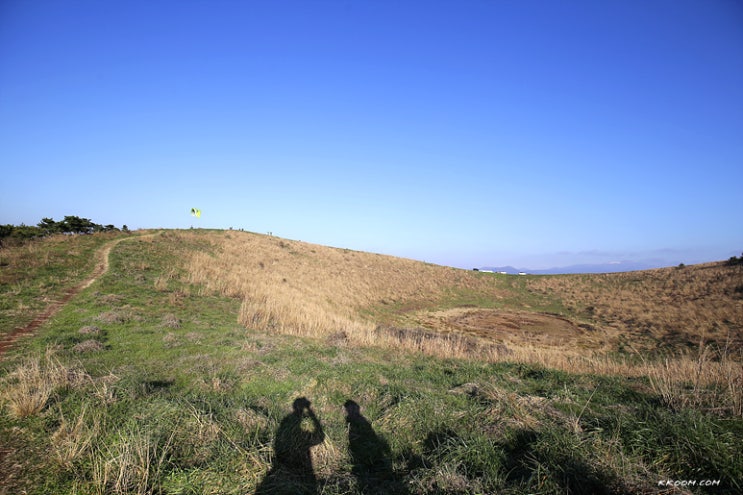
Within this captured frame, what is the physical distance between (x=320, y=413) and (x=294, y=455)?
144 cm

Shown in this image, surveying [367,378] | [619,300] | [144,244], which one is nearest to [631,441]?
[367,378]

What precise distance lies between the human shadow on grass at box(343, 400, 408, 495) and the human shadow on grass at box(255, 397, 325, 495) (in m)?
0.61

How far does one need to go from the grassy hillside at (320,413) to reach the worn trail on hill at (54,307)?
1.19ft

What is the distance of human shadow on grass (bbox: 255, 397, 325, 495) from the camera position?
428 centimetres

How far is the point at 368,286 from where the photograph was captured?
34.9 m

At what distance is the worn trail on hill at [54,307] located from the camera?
9309 millimetres

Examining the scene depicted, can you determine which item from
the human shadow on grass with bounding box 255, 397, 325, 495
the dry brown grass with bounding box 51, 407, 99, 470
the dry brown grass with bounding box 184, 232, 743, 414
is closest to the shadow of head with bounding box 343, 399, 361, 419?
the human shadow on grass with bounding box 255, 397, 325, 495

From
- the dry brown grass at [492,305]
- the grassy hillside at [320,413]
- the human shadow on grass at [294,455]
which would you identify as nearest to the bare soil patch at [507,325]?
the dry brown grass at [492,305]

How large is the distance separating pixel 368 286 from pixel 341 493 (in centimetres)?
3067

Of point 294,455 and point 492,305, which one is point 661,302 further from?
point 294,455

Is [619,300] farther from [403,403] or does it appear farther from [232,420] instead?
[232,420]

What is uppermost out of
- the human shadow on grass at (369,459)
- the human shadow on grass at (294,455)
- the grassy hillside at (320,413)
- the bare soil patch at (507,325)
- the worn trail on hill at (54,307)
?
the worn trail on hill at (54,307)

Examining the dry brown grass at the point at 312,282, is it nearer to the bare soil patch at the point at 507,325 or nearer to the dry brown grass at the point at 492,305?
the dry brown grass at the point at 492,305

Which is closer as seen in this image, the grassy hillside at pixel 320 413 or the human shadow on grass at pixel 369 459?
the grassy hillside at pixel 320 413
